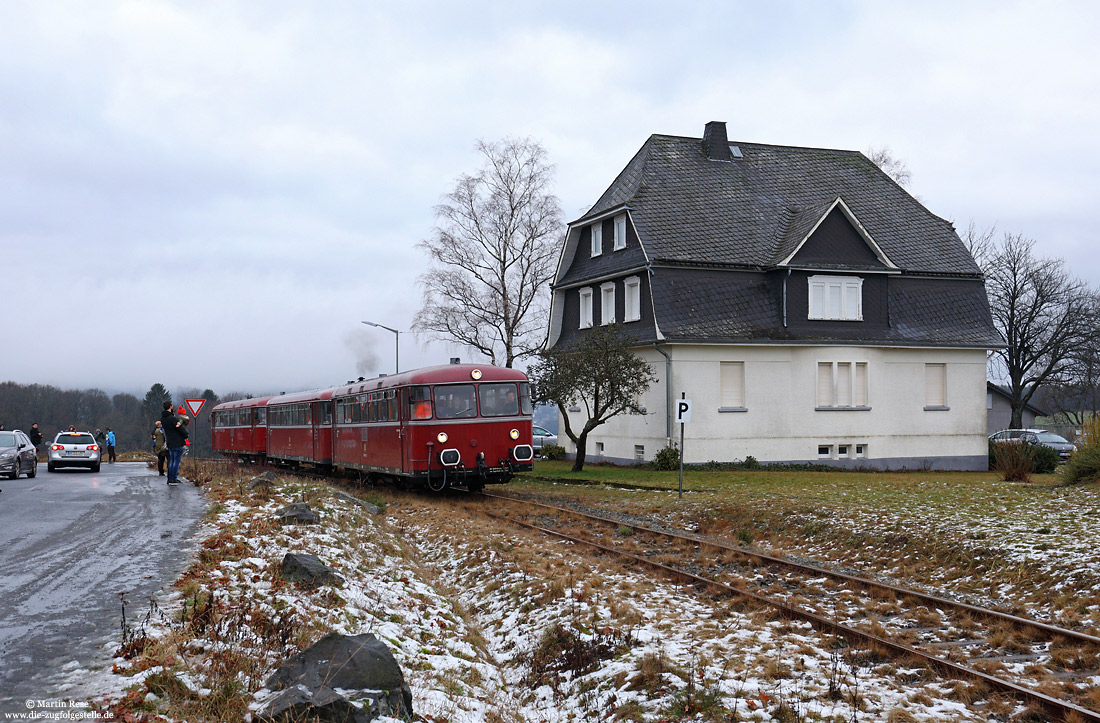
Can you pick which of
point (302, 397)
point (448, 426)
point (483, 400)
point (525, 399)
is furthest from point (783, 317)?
point (302, 397)

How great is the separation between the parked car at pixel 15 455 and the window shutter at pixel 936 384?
2991 cm

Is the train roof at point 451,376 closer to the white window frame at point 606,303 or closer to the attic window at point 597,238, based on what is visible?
the white window frame at point 606,303

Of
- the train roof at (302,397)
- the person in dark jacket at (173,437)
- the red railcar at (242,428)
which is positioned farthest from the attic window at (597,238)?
the person in dark jacket at (173,437)

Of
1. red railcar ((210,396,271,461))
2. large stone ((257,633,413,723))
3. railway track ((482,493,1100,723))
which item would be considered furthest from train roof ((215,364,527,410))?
red railcar ((210,396,271,461))

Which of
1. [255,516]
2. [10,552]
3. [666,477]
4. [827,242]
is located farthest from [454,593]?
[827,242]

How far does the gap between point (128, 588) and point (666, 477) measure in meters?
19.1

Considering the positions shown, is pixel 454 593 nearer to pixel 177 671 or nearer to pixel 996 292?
pixel 177 671

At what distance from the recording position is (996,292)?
183 feet

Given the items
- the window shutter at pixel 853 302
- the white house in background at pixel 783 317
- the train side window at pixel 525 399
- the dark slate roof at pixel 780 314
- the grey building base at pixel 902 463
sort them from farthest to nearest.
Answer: the window shutter at pixel 853 302 → the grey building base at pixel 902 463 → the white house in background at pixel 783 317 → the dark slate roof at pixel 780 314 → the train side window at pixel 525 399

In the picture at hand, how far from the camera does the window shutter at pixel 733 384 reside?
31.2m

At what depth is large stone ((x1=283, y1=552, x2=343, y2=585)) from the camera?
372 inches

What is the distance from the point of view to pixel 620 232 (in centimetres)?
3381

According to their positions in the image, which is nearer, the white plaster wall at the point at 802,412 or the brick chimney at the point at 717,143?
the white plaster wall at the point at 802,412

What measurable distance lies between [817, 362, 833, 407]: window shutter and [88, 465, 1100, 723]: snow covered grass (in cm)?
1572
